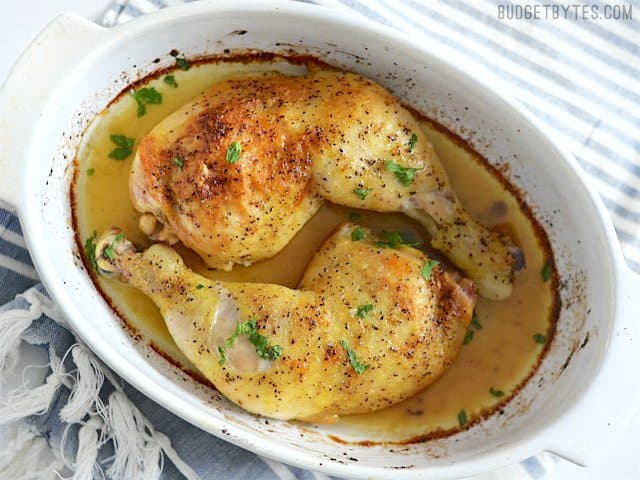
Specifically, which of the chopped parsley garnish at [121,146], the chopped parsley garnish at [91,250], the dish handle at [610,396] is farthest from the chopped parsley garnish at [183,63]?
the dish handle at [610,396]

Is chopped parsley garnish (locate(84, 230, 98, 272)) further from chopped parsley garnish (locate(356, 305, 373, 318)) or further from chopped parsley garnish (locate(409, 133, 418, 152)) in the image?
chopped parsley garnish (locate(409, 133, 418, 152))

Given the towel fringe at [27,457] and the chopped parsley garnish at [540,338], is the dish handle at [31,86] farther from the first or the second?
the chopped parsley garnish at [540,338]

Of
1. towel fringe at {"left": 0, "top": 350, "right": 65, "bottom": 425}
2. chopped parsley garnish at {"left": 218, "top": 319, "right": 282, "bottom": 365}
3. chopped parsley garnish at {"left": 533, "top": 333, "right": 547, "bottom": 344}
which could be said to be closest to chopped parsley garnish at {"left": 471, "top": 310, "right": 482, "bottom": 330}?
chopped parsley garnish at {"left": 533, "top": 333, "right": 547, "bottom": 344}

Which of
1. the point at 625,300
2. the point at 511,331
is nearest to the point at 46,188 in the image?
the point at 511,331

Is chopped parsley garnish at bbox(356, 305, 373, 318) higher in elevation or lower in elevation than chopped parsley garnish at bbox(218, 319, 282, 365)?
higher

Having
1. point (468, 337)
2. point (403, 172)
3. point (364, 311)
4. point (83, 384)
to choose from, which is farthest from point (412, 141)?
point (83, 384)

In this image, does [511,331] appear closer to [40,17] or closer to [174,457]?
[174,457]

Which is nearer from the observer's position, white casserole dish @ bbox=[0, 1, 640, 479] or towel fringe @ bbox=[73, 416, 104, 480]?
white casserole dish @ bbox=[0, 1, 640, 479]
